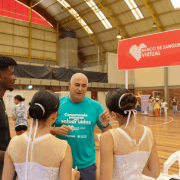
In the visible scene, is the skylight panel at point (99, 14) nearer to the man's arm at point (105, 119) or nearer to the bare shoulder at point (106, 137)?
the man's arm at point (105, 119)

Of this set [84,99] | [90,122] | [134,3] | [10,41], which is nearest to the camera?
[90,122]

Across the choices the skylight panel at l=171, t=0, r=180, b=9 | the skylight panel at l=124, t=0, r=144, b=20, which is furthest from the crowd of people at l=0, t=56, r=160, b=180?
the skylight panel at l=124, t=0, r=144, b=20

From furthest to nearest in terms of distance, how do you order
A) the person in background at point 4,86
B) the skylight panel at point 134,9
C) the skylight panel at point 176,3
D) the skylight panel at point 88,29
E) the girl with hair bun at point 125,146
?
the skylight panel at point 88,29, the skylight panel at point 134,9, the skylight panel at point 176,3, the person in background at point 4,86, the girl with hair bun at point 125,146

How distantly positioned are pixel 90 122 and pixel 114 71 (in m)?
20.9

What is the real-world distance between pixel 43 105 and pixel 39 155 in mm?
315

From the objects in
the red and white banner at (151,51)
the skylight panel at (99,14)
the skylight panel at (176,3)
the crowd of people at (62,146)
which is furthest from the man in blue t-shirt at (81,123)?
the skylight panel at (99,14)

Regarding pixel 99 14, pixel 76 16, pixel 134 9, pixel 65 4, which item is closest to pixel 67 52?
pixel 76 16

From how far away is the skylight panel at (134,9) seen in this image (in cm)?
1823

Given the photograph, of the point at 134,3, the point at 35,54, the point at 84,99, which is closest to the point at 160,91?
the point at 134,3

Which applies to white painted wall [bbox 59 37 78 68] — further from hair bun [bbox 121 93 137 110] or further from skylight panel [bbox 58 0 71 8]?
hair bun [bbox 121 93 137 110]

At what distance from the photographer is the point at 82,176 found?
208 centimetres

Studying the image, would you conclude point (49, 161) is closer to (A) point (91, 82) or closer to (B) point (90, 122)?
(B) point (90, 122)

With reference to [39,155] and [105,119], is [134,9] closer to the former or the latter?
[105,119]

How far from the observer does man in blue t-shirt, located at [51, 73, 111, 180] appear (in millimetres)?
2115
